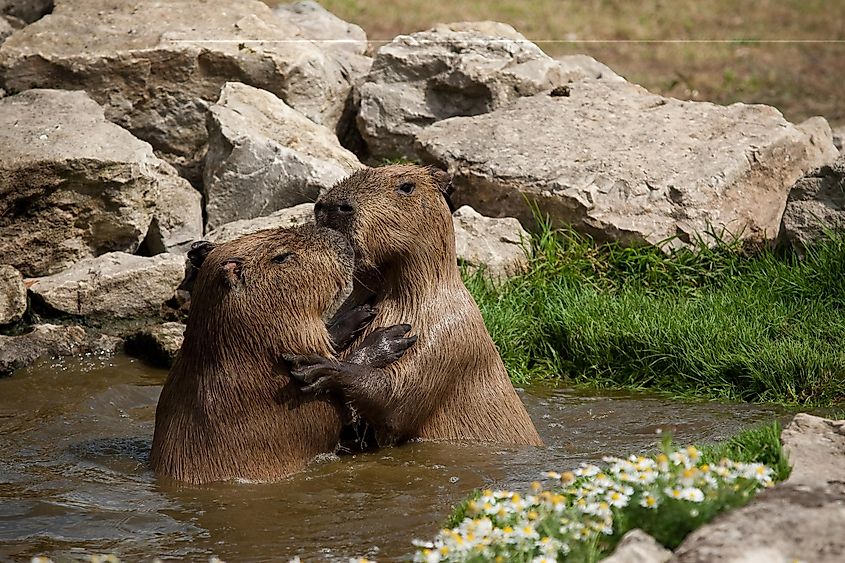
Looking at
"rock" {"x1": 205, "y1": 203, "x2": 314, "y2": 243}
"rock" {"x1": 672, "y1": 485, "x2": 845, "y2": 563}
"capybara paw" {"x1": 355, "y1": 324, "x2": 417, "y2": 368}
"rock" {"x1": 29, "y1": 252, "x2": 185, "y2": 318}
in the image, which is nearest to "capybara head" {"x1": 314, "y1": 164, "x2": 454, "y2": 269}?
"capybara paw" {"x1": 355, "y1": 324, "x2": 417, "y2": 368}

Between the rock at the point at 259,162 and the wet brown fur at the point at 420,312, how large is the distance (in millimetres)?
3022

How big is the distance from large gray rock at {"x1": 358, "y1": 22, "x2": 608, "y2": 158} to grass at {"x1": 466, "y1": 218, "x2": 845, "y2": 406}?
1762 millimetres

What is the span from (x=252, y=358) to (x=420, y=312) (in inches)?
33.3

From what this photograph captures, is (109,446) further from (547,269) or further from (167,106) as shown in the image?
Result: (167,106)

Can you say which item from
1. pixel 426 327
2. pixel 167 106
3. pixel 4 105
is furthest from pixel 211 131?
pixel 426 327

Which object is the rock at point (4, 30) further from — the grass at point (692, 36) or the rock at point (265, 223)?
the grass at point (692, 36)

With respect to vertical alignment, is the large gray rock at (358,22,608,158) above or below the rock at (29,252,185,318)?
above

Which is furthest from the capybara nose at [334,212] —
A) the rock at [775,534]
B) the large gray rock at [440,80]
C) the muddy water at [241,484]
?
the large gray rock at [440,80]

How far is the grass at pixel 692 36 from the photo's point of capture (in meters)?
16.1

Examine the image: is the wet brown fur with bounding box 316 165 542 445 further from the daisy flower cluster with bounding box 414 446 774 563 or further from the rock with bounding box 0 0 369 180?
the rock with bounding box 0 0 369 180

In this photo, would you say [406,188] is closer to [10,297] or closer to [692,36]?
[10,297]

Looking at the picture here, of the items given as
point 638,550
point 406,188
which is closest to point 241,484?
point 406,188

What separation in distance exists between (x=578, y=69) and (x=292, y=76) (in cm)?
241

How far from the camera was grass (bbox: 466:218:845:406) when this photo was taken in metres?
7.51
